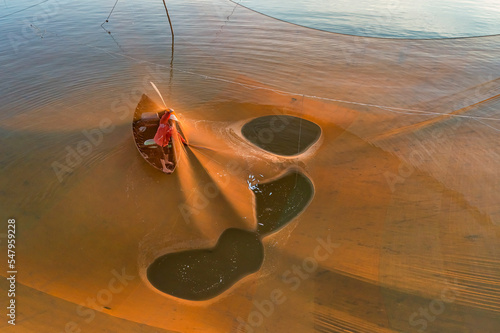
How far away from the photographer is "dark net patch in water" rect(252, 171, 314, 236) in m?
3.85

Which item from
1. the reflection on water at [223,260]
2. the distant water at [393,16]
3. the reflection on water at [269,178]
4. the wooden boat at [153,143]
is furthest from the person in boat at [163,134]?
the distant water at [393,16]

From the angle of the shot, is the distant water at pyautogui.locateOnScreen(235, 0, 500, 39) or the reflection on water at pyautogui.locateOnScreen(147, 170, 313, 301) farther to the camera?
the distant water at pyautogui.locateOnScreen(235, 0, 500, 39)

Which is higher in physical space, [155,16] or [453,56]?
[155,16]

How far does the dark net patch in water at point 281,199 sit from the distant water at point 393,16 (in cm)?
677

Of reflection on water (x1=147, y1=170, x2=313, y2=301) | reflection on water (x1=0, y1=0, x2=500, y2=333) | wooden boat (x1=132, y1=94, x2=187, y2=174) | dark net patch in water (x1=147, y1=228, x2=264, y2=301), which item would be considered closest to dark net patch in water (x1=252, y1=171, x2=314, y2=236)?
reflection on water (x1=147, y1=170, x2=313, y2=301)

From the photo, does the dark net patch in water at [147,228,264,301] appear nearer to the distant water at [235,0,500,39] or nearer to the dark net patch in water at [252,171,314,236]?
the dark net patch in water at [252,171,314,236]

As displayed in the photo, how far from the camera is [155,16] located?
9930mm

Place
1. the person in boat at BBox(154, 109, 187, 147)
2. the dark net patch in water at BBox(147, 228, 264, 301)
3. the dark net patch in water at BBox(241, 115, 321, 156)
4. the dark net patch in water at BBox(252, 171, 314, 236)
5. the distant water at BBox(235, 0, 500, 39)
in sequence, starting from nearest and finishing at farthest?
1. the dark net patch in water at BBox(147, 228, 264, 301)
2. the dark net patch in water at BBox(252, 171, 314, 236)
3. the person in boat at BBox(154, 109, 187, 147)
4. the dark net patch in water at BBox(241, 115, 321, 156)
5. the distant water at BBox(235, 0, 500, 39)

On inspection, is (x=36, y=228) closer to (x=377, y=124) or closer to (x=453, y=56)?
(x=377, y=124)

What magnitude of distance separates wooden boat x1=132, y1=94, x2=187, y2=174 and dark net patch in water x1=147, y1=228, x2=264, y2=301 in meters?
1.21

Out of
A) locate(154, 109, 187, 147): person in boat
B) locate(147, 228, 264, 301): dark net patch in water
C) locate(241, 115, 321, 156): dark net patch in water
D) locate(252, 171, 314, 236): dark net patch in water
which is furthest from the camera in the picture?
locate(241, 115, 321, 156): dark net patch in water

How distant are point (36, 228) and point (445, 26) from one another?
11660 millimetres

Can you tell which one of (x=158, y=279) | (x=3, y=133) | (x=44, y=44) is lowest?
(x=158, y=279)

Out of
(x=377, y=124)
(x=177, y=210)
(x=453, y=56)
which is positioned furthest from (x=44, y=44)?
(x=453, y=56)
